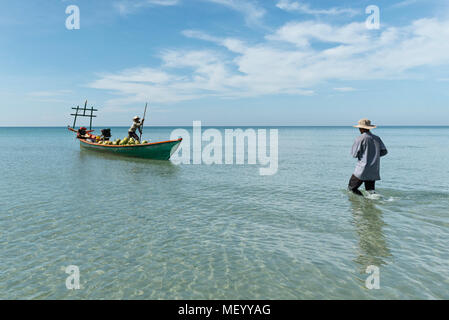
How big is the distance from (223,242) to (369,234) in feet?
12.5

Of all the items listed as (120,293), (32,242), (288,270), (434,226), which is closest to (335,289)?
(288,270)

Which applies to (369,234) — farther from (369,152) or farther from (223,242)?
(223,242)

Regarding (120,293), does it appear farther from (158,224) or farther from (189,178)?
(189,178)

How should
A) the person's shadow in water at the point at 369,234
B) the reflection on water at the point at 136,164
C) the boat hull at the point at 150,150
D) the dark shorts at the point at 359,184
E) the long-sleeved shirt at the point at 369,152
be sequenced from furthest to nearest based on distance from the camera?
the boat hull at the point at 150,150 → the reflection on water at the point at 136,164 → the dark shorts at the point at 359,184 → the long-sleeved shirt at the point at 369,152 → the person's shadow in water at the point at 369,234

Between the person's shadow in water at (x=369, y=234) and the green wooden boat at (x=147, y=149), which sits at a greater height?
the green wooden boat at (x=147, y=149)

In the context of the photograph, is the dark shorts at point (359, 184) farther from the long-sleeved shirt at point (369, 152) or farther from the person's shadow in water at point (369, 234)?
the person's shadow in water at point (369, 234)

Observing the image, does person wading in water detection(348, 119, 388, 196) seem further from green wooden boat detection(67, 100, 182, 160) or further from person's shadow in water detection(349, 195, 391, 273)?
green wooden boat detection(67, 100, 182, 160)

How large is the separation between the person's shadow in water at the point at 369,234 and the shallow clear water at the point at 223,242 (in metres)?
0.04

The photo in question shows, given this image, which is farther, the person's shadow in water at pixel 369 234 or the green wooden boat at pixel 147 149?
the green wooden boat at pixel 147 149

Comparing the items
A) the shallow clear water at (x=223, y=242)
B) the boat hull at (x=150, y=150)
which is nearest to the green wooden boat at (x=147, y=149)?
the boat hull at (x=150, y=150)

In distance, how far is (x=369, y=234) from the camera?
7.37 meters

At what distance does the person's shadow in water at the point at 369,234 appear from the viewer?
19.4 feet
